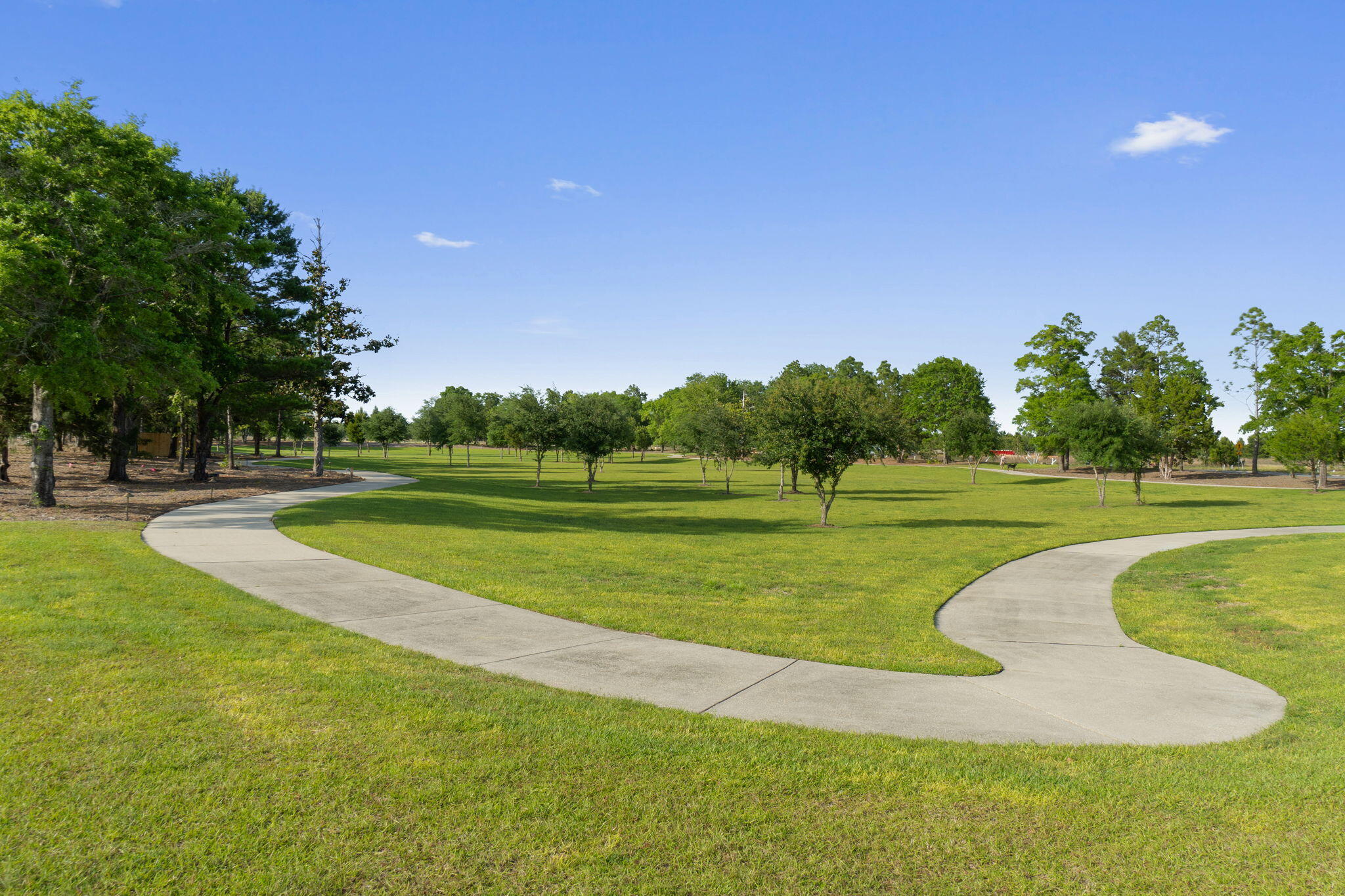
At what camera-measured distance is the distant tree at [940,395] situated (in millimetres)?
96562

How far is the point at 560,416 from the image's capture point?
40281 millimetres

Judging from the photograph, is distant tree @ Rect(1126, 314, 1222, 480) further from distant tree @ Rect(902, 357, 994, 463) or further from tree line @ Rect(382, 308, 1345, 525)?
distant tree @ Rect(902, 357, 994, 463)

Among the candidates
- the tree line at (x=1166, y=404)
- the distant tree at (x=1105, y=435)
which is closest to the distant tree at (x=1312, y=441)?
the tree line at (x=1166, y=404)

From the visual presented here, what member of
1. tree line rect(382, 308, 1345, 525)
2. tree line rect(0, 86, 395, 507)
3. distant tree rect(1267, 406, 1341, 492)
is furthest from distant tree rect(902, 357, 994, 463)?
tree line rect(0, 86, 395, 507)

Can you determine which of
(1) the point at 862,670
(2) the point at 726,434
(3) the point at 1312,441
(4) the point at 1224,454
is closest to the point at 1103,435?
(2) the point at 726,434

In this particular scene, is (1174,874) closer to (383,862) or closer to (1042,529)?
(383,862)

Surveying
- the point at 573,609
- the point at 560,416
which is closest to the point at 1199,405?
the point at 560,416

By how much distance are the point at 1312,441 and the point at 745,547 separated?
4824 cm

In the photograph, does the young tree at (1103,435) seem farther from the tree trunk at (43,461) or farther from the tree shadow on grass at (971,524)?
the tree trunk at (43,461)

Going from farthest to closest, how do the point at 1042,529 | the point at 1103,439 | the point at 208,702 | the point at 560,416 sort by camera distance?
the point at 560,416 < the point at 1103,439 < the point at 1042,529 < the point at 208,702

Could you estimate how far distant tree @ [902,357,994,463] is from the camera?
96.6 metres

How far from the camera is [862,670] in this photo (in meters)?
7.40

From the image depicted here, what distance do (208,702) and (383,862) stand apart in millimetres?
2797

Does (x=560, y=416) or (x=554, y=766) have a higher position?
(x=560, y=416)
